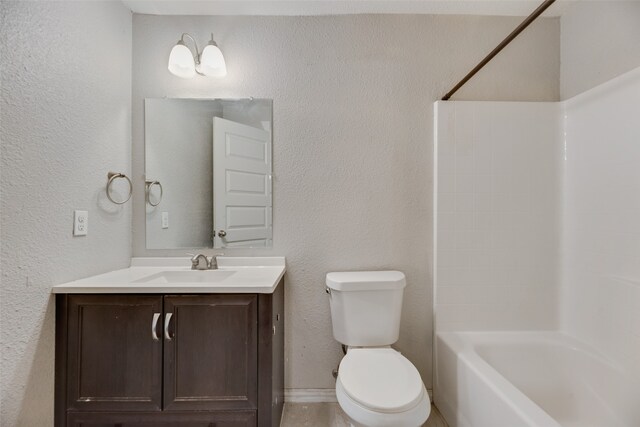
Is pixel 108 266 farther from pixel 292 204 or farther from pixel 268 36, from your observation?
pixel 268 36

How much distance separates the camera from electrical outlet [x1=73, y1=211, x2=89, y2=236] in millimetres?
1366

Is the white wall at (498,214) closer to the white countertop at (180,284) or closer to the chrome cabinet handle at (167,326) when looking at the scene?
the white countertop at (180,284)

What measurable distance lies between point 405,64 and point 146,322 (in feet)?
6.31

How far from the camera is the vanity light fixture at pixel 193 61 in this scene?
1.66m

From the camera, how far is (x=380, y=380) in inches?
50.1

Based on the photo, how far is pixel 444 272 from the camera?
5.79 feet

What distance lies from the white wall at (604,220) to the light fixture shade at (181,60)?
216cm

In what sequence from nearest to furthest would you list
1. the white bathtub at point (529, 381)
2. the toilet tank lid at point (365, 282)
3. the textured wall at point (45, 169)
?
the textured wall at point (45, 169) < the white bathtub at point (529, 381) < the toilet tank lid at point (365, 282)

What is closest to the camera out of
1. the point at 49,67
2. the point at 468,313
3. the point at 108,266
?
the point at 49,67

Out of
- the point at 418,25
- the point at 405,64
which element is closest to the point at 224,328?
the point at 405,64

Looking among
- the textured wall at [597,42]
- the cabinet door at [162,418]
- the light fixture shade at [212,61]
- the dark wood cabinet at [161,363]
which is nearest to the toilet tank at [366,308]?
the dark wood cabinet at [161,363]

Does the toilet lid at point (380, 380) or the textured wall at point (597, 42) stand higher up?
the textured wall at point (597, 42)

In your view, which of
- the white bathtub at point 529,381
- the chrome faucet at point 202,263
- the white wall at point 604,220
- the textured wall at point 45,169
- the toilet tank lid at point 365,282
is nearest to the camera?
the textured wall at point 45,169

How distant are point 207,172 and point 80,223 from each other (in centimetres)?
66
